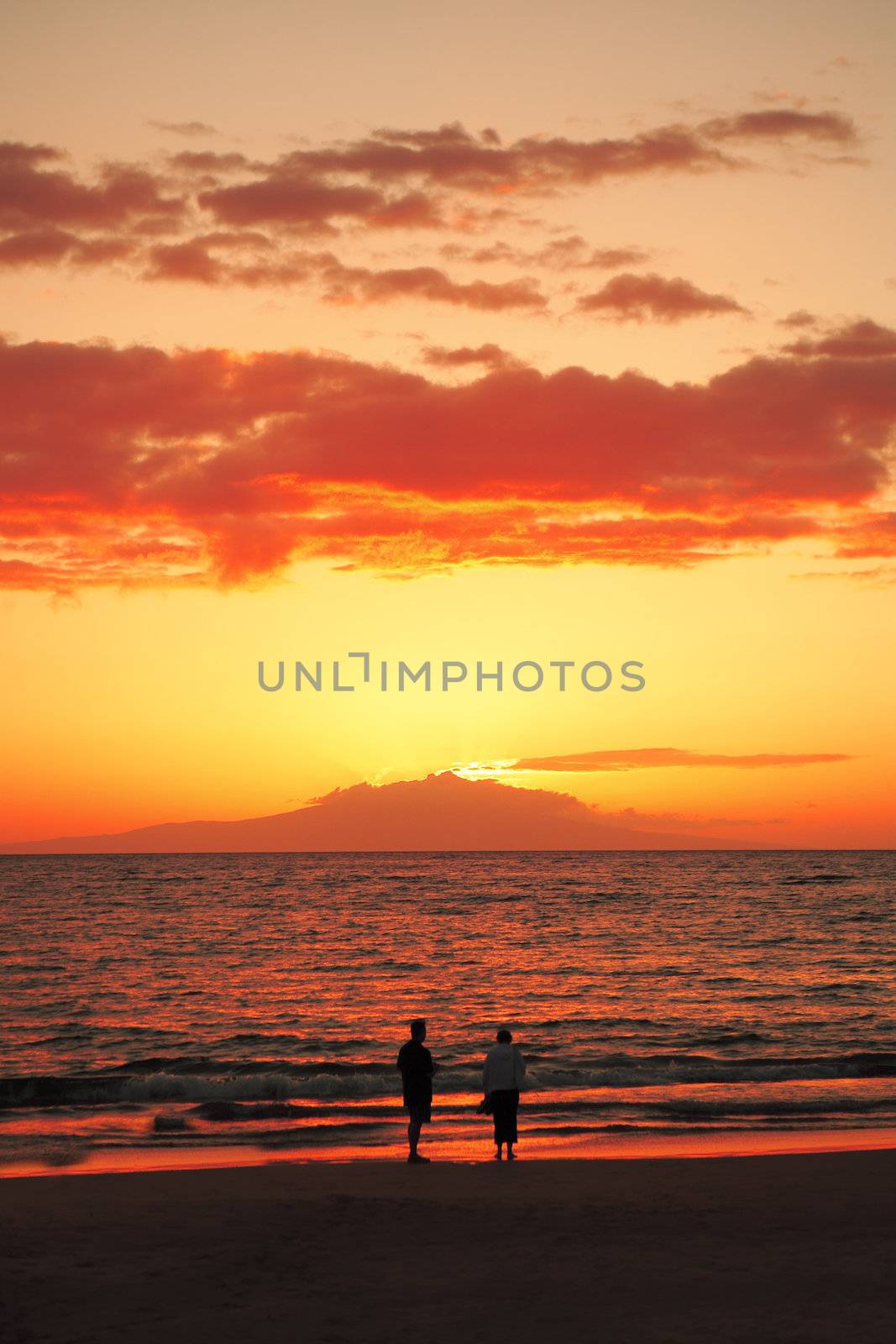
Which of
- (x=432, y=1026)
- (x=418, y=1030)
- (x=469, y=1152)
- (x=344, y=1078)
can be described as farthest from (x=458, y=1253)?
(x=432, y=1026)

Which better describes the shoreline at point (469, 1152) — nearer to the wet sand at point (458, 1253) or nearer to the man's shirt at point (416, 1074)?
the wet sand at point (458, 1253)

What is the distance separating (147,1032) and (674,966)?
22.8m

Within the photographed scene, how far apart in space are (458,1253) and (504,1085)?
16.0 ft

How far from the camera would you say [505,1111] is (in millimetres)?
17859

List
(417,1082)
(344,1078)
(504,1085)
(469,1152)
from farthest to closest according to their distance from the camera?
(344,1078) < (469,1152) < (504,1085) < (417,1082)

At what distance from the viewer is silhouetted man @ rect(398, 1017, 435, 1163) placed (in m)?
17.7

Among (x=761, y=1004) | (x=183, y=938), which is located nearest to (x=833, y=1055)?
(x=761, y=1004)

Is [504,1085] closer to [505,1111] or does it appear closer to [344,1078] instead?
[505,1111]

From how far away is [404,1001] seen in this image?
38531 millimetres

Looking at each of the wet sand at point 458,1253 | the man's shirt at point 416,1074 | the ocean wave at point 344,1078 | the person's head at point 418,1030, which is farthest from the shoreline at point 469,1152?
the ocean wave at point 344,1078

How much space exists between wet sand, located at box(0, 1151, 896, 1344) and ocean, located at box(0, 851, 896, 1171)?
331 centimetres

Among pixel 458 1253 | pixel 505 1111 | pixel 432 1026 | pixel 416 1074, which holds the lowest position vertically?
pixel 432 1026

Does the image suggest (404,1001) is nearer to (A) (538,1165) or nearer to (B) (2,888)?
(A) (538,1165)

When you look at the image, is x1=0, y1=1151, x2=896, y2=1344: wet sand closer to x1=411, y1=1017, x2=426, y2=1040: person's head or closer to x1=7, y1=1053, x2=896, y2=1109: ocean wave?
x1=411, y1=1017, x2=426, y2=1040: person's head
